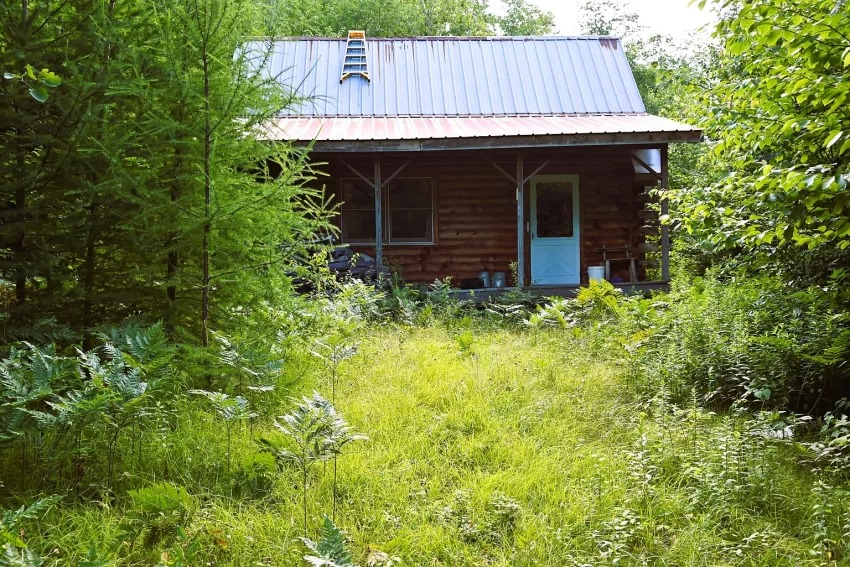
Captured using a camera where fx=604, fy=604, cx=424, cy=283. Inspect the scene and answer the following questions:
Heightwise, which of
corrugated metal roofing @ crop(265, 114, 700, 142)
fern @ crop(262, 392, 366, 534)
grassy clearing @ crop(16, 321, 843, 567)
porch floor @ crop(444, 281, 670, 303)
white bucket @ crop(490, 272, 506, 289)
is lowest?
grassy clearing @ crop(16, 321, 843, 567)

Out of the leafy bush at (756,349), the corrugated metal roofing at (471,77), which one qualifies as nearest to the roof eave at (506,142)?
the corrugated metal roofing at (471,77)

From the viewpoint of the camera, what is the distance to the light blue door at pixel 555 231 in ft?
41.7

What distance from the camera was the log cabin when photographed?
12.0m

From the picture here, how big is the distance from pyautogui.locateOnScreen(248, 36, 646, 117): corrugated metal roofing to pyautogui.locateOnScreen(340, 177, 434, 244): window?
5.61 ft

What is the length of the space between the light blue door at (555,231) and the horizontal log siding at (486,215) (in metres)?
0.17

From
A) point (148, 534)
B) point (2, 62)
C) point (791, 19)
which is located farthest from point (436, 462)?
point (2, 62)

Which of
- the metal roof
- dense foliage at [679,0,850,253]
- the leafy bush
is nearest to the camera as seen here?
dense foliage at [679,0,850,253]

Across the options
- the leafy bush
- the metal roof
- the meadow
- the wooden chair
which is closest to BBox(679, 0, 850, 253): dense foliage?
the leafy bush

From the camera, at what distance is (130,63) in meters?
4.34

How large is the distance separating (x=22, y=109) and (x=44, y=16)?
26.7 inches

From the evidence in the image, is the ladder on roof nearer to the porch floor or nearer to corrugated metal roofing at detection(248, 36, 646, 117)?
corrugated metal roofing at detection(248, 36, 646, 117)

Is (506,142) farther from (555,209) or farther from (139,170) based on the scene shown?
(139,170)

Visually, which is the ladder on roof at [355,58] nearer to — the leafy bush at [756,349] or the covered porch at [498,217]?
the covered porch at [498,217]

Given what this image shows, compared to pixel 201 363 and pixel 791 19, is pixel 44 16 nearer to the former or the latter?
pixel 201 363
